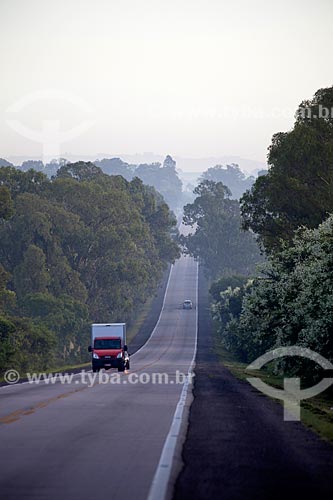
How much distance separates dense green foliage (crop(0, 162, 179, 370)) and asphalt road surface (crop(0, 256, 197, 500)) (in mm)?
51305

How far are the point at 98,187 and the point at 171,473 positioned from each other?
95423mm

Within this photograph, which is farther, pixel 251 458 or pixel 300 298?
pixel 300 298

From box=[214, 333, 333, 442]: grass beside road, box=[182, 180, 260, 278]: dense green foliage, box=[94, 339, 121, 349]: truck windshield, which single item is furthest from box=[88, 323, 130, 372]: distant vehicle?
box=[182, 180, 260, 278]: dense green foliage

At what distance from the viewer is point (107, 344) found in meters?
53.6

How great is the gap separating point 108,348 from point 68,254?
4800cm

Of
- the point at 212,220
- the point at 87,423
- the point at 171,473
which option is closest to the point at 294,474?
the point at 171,473

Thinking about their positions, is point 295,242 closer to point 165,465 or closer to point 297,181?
point 297,181

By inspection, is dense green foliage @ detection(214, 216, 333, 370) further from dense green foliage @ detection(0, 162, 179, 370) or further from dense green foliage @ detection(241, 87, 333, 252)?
dense green foliage @ detection(0, 162, 179, 370)

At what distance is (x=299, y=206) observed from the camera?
177 ft

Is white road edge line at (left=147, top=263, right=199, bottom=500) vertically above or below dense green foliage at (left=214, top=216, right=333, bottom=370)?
below

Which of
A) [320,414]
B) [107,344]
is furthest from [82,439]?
[107,344]

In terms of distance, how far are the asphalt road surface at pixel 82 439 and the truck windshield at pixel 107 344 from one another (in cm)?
1859

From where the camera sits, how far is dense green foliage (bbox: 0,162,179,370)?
87.8 m

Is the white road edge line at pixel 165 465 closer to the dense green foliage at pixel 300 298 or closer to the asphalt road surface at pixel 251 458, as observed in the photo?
the asphalt road surface at pixel 251 458
